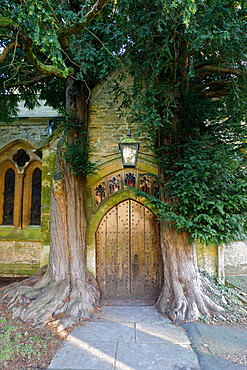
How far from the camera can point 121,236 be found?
573 cm

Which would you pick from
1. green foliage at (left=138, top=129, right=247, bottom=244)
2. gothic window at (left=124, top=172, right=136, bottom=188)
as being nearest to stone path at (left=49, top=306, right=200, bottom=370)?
green foliage at (left=138, top=129, right=247, bottom=244)

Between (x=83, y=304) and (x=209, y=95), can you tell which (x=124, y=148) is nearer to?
(x=209, y=95)

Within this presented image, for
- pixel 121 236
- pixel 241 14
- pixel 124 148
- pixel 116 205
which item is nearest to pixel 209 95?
pixel 241 14

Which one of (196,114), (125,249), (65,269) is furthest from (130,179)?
(65,269)

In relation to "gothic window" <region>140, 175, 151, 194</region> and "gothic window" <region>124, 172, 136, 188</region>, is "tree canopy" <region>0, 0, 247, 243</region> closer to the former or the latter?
"gothic window" <region>140, 175, 151, 194</region>

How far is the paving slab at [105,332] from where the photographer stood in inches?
146

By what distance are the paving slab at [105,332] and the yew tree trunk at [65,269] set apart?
33cm

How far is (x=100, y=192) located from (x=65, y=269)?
202 cm

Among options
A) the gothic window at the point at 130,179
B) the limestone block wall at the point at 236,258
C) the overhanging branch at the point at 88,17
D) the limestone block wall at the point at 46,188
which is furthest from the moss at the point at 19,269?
the overhanging branch at the point at 88,17

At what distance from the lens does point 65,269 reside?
496 centimetres

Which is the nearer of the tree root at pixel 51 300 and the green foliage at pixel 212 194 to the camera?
the green foliage at pixel 212 194

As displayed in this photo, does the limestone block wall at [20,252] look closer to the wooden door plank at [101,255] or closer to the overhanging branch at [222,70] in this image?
the wooden door plank at [101,255]

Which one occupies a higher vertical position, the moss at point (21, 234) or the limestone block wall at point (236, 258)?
the moss at point (21, 234)

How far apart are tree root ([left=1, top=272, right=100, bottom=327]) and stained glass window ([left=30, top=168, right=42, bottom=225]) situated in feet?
12.3
